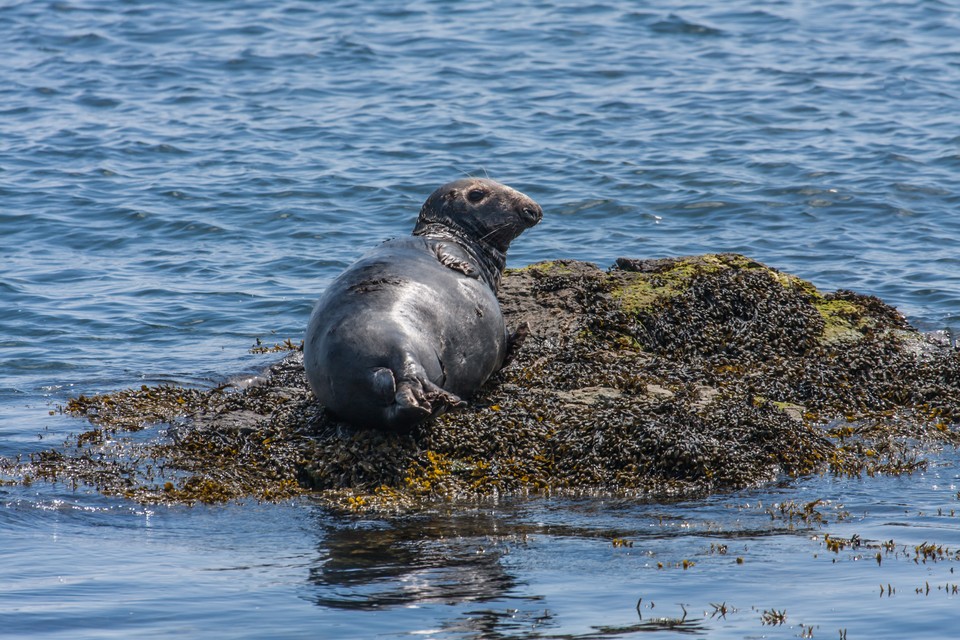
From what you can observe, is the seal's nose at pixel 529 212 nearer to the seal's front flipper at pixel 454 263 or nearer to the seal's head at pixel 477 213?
the seal's head at pixel 477 213

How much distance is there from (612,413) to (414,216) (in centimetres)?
835

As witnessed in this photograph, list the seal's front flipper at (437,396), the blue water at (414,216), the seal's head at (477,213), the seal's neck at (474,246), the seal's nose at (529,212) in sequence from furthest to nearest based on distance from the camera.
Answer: the seal's nose at (529,212) → the seal's head at (477,213) → the seal's neck at (474,246) → the seal's front flipper at (437,396) → the blue water at (414,216)

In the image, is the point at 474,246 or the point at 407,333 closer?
the point at 407,333

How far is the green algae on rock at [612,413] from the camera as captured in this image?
22.9ft

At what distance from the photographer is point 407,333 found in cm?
718

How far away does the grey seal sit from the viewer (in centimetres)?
698

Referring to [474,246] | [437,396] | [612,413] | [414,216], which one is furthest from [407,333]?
[414,216]

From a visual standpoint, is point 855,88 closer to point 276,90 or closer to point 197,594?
point 276,90

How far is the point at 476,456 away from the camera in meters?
7.14

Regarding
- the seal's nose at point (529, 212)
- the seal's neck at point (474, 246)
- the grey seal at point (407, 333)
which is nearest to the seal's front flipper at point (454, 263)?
the grey seal at point (407, 333)

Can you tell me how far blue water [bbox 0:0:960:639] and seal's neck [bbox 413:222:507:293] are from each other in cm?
193

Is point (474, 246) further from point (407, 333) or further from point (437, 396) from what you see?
point (437, 396)

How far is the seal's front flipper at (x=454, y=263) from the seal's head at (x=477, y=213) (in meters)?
0.66

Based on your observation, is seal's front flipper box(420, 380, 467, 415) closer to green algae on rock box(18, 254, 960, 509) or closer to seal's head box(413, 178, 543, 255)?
green algae on rock box(18, 254, 960, 509)
